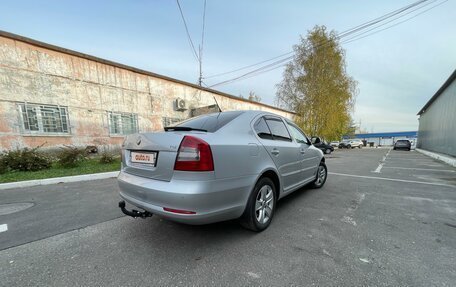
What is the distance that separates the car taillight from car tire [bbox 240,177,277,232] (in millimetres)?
780

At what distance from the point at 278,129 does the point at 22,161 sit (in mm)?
7573

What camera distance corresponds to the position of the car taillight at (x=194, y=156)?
1.90 meters

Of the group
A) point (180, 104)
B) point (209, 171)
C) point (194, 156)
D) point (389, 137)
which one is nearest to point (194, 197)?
point (209, 171)

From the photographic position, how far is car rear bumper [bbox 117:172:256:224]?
185 cm

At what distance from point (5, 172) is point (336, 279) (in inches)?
331

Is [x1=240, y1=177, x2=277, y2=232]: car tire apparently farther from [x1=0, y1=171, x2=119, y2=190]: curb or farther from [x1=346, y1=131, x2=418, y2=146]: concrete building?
[x1=346, y1=131, x2=418, y2=146]: concrete building


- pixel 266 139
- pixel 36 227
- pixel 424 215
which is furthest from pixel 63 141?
pixel 424 215

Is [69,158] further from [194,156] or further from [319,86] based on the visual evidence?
[319,86]

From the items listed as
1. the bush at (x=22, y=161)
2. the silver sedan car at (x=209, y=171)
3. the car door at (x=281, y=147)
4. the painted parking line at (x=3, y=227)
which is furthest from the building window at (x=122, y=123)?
the car door at (x=281, y=147)

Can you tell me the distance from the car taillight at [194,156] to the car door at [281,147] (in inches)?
37.1

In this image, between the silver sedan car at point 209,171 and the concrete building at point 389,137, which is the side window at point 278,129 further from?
the concrete building at point 389,137

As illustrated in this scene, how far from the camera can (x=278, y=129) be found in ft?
10.5

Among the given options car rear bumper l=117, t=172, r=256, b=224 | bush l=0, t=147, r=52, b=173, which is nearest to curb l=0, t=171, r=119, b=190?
bush l=0, t=147, r=52, b=173

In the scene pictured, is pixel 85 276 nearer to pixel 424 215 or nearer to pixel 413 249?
pixel 413 249
